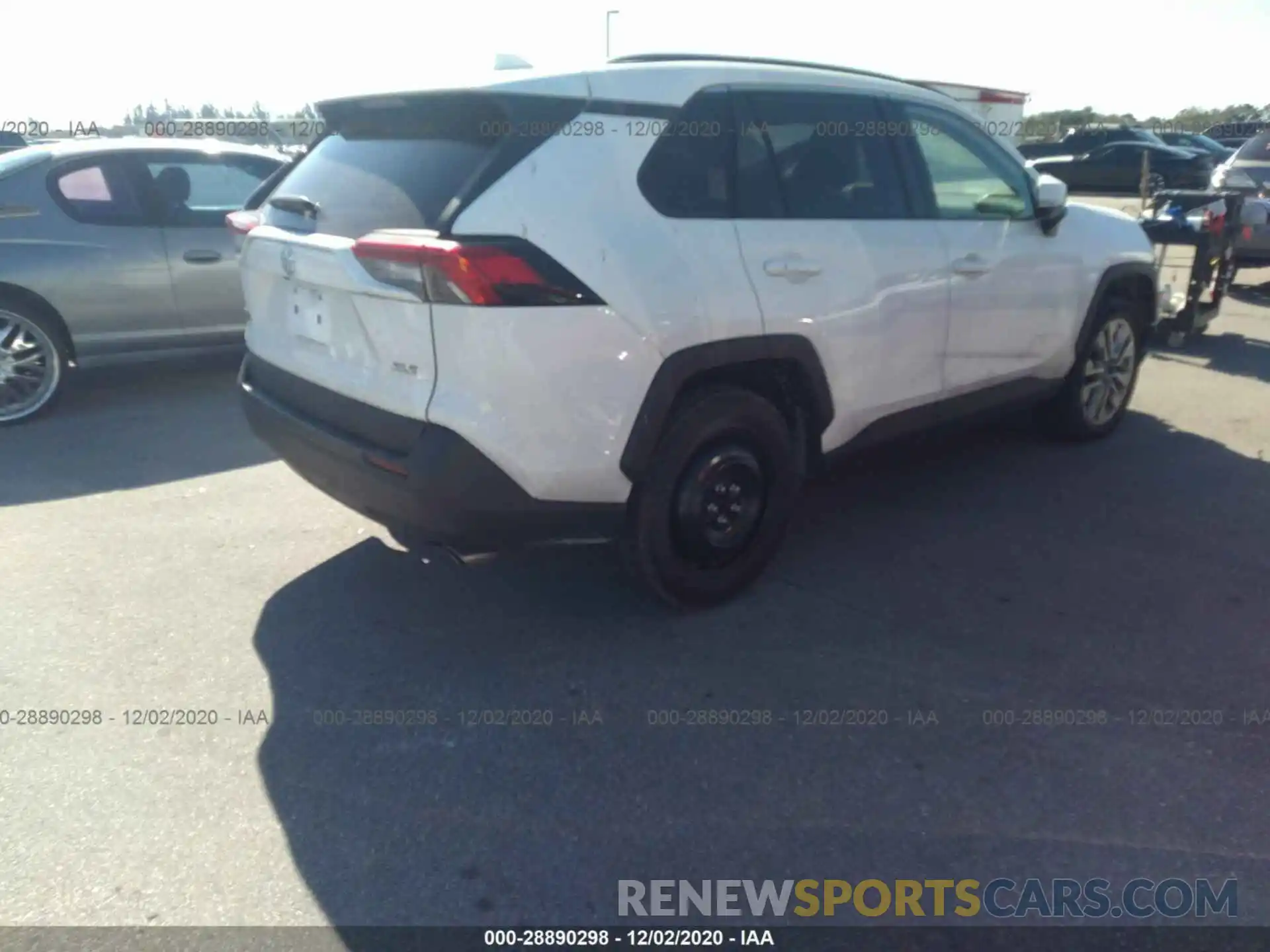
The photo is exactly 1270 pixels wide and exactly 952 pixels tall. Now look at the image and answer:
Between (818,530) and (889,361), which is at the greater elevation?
(889,361)

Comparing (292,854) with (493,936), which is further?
(292,854)

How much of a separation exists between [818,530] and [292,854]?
2756 mm

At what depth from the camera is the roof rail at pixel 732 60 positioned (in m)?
3.62

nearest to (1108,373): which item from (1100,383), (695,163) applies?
(1100,383)

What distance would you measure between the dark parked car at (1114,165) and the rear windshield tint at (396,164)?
24.1 m

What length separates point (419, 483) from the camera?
3037 millimetres

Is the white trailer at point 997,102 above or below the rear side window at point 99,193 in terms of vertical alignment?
above

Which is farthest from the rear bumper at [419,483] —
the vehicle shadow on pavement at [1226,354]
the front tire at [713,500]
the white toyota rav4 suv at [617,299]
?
the vehicle shadow on pavement at [1226,354]

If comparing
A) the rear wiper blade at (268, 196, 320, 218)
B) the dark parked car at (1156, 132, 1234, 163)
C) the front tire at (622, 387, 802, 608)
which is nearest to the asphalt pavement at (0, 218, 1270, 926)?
the front tire at (622, 387, 802, 608)

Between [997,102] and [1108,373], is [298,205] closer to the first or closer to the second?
[1108,373]

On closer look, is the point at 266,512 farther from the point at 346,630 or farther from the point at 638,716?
the point at 638,716

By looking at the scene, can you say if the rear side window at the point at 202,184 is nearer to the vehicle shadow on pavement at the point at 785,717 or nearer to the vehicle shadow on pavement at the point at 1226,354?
the vehicle shadow on pavement at the point at 785,717

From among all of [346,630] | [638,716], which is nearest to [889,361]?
[638,716]

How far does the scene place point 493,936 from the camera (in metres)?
2.38
